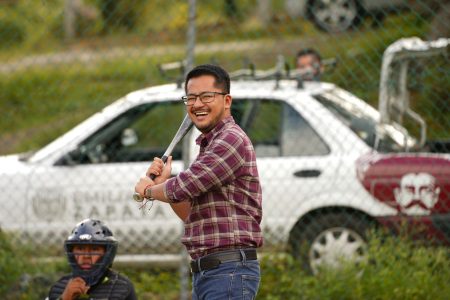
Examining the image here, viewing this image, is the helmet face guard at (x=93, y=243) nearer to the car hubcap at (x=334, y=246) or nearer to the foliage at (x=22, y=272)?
the foliage at (x=22, y=272)

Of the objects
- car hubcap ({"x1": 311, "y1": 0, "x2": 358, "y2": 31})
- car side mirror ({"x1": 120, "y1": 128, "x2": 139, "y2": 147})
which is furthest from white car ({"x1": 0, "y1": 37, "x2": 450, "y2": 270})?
car hubcap ({"x1": 311, "y1": 0, "x2": 358, "y2": 31})

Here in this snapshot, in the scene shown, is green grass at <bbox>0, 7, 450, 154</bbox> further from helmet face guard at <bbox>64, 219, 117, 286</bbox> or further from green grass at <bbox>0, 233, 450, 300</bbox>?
helmet face guard at <bbox>64, 219, 117, 286</bbox>

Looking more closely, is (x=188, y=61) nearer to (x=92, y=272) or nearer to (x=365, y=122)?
(x=92, y=272)

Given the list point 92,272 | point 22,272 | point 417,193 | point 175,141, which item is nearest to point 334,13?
point 417,193

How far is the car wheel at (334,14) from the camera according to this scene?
7.29 metres

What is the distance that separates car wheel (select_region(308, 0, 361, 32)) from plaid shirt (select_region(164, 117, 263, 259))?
2693 millimetres

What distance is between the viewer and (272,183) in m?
7.94

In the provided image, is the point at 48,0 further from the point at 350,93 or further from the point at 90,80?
the point at 90,80

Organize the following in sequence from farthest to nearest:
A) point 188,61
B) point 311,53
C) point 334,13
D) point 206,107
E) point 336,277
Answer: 1. point 311,53
2. point 334,13
3. point 336,277
4. point 188,61
5. point 206,107

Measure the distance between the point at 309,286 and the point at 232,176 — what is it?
9.12ft

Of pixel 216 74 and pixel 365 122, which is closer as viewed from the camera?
pixel 216 74

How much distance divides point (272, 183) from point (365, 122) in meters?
0.90

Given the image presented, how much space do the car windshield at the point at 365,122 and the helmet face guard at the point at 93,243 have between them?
8.84ft

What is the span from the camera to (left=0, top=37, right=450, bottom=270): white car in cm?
783
